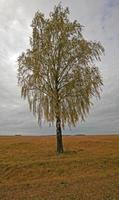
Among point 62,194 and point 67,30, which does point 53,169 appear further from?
point 67,30

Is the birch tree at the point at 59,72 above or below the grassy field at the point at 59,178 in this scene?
above

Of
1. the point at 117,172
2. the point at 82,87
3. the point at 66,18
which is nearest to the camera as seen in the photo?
the point at 117,172

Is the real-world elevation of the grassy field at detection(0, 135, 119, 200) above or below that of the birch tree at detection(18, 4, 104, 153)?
below

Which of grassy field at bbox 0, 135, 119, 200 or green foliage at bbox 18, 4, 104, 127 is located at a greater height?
green foliage at bbox 18, 4, 104, 127

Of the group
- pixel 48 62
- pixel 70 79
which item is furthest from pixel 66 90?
pixel 48 62

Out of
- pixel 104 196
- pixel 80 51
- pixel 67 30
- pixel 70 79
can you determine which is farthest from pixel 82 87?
pixel 104 196

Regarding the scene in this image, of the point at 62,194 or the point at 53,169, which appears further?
the point at 53,169

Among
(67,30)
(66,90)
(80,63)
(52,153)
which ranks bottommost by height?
(52,153)

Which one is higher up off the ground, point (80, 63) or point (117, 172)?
point (80, 63)

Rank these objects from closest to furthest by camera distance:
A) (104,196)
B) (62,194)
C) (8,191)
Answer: (104,196) → (62,194) → (8,191)

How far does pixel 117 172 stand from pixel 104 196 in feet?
28.3

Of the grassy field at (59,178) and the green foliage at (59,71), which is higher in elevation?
the green foliage at (59,71)

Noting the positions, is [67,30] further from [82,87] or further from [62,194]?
[62,194]

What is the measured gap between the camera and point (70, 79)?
32062 mm
